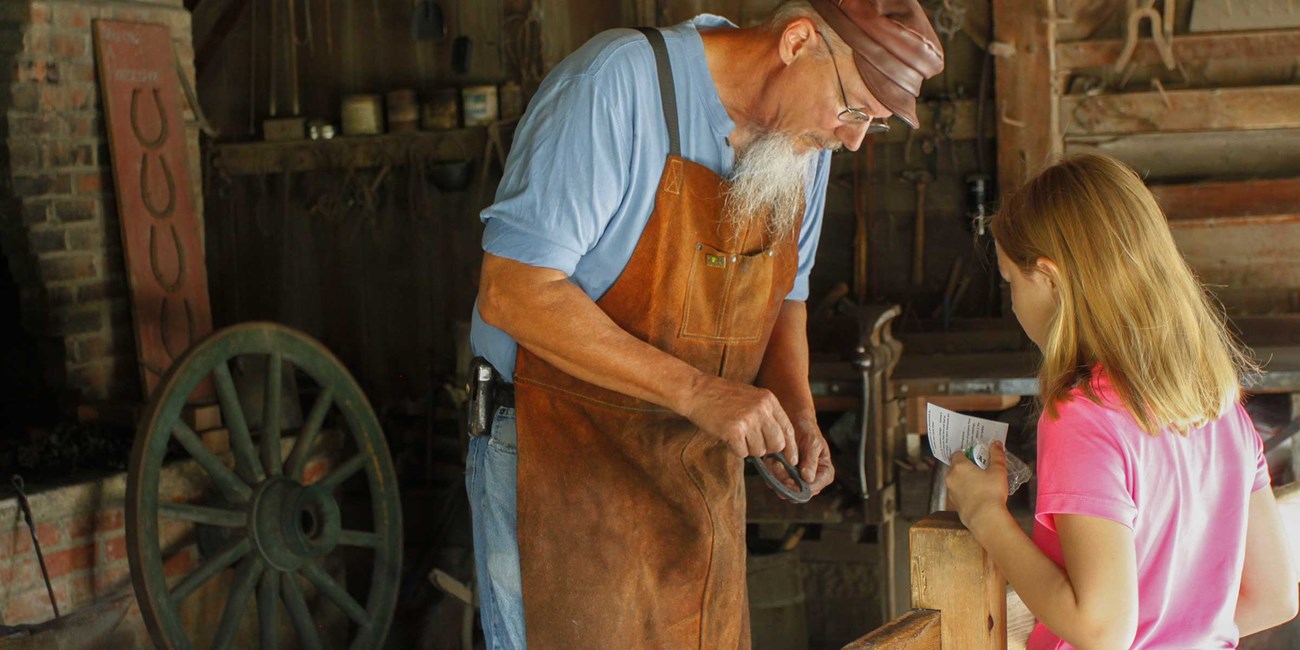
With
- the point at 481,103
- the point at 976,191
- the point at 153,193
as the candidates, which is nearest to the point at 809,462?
the point at 153,193

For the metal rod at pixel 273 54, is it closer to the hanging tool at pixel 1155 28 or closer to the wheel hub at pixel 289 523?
the wheel hub at pixel 289 523

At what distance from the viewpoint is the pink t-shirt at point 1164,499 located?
156 centimetres

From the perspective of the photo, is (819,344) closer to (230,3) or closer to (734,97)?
(734,97)

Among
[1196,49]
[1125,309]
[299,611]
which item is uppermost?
[1196,49]

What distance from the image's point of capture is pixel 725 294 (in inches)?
88.4

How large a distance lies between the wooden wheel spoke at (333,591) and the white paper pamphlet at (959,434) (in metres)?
2.63

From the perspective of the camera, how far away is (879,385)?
4086 millimetres

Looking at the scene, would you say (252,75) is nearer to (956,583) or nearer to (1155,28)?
(1155,28)

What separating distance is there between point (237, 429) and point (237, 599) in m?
0.48

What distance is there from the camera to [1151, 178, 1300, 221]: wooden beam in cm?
467

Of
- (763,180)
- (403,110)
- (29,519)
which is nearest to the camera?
(763,180)

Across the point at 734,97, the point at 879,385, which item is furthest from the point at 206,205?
the point at 734,97

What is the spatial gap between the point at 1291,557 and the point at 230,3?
18.1 feet

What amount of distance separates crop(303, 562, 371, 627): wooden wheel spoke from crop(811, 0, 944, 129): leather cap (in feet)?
8.20
